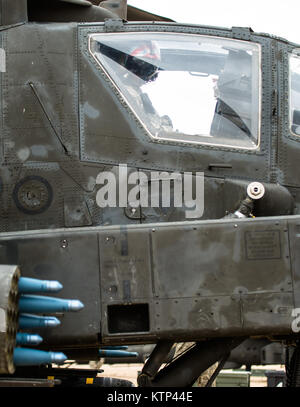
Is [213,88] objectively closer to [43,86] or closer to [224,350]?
[43,86]

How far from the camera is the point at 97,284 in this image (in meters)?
6.41

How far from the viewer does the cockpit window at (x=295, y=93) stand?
7.49 meters

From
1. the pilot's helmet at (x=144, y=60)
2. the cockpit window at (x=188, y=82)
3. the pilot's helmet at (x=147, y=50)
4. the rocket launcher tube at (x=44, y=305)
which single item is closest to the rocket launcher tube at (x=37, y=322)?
the rocket launcher tube at (x=44, y=305)

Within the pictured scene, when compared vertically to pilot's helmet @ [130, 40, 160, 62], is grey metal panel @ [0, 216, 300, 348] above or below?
below

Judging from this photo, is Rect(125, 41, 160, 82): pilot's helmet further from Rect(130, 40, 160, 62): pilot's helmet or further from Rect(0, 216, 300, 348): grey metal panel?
Rect(0, 216, 300, 348): grey metal panel

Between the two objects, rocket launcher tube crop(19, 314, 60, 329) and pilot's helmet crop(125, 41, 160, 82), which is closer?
rocket launcher tube crop(19, 314, 60, 329)

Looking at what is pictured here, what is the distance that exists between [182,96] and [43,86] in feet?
4.39

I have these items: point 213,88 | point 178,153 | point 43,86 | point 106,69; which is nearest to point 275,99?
point 213,88

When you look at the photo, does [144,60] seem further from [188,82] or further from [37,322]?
[37,322]

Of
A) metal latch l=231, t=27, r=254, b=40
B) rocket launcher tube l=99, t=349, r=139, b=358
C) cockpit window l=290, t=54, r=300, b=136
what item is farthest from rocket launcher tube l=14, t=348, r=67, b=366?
metal latch l=231, t=27, r=254, b=40

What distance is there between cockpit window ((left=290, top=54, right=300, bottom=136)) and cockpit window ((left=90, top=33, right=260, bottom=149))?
36cm

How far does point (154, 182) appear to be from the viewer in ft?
23.5

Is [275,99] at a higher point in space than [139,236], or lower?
higher

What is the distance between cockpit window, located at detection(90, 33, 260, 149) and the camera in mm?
7352
